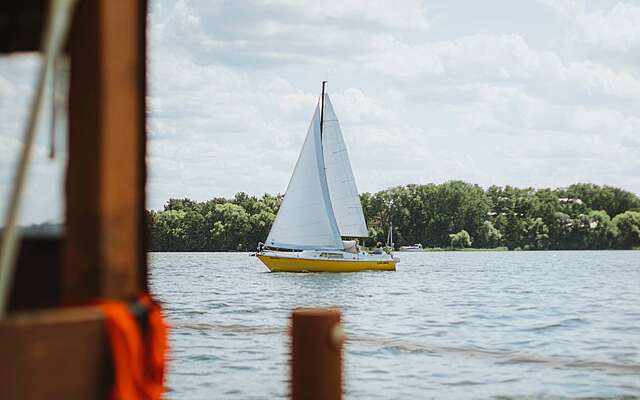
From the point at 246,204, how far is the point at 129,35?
473 feet

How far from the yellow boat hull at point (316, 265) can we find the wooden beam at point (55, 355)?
51788mm

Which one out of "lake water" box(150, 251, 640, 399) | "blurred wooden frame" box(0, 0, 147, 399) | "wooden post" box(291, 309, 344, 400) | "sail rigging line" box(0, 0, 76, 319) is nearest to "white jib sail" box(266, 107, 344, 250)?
"lake water" box(150, 251, 640, 399)

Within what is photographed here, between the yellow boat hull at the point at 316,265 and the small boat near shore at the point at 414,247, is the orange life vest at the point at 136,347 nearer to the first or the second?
the yellow boat hull at the point at 316,265

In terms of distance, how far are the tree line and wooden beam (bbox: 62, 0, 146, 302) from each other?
137311mm

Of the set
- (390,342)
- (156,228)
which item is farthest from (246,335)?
(156,228)

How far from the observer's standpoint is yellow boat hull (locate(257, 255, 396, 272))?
55969 millimetres

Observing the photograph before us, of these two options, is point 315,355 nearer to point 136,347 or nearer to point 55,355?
point 136,347

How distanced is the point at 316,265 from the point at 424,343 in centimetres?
3332

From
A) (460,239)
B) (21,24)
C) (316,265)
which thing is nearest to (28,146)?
(21,24)

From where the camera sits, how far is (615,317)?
32.5m

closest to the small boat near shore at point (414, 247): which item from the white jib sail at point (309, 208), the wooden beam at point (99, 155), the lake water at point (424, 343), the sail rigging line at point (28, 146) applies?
the white jib sail at point (309, 208)

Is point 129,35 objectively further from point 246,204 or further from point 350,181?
point 246,204

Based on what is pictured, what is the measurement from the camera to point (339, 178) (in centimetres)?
5666

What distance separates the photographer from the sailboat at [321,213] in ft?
177
